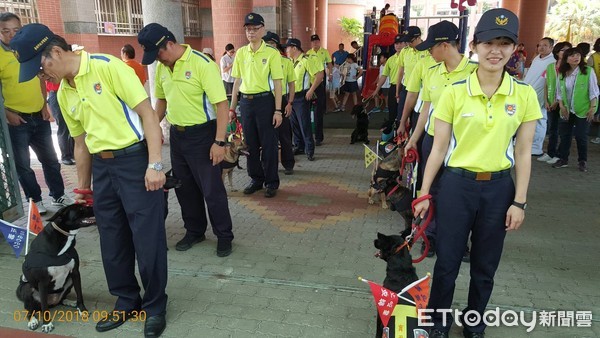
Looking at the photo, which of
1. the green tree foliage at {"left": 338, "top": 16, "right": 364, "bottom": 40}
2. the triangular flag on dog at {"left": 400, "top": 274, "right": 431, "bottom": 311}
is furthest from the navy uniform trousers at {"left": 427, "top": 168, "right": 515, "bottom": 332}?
the green tree foliage at {"left": 338, "top": 16, "right": 364, "bottom": 40}

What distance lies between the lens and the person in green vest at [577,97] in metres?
6.27

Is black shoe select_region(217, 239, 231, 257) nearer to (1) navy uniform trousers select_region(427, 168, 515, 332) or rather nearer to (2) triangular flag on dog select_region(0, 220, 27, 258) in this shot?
(2) triangular flag on dog select_region(0, 220, 27, 258)

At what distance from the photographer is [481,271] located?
2660 mm

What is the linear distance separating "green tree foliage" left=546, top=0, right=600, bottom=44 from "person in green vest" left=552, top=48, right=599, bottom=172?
31.3 m

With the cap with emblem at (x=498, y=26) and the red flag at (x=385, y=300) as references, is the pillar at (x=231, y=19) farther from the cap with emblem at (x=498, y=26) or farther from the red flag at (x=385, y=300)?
the red flag at (x=385, y=300)

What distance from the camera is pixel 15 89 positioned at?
460cm

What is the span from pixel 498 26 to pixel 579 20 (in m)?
38.6

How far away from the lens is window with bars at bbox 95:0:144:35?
46.4 feet

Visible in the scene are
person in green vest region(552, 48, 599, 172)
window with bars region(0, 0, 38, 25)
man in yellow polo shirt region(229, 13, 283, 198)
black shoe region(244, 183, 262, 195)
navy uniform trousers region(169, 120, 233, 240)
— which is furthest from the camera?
window with bars region(0, 0, 38, 25)

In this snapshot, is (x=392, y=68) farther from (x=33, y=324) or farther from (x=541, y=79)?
(x=33, y=324)

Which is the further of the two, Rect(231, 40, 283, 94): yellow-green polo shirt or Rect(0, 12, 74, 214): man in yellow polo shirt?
Rect(231, 40, 283, 94): yellow-green polo shirt

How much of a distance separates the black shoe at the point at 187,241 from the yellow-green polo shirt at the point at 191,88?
3.96ft

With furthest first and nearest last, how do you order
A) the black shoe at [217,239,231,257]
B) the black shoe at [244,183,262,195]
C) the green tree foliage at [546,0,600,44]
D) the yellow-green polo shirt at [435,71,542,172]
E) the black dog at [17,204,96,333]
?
the green tree foliage at [546,0,600,44] < the black shoe at [244,183,262,195] < the black shoe at [217,239,231,257] < the black dog at [17,204,96,333] < the yellow-green polo shirt at [435,71,542,172]

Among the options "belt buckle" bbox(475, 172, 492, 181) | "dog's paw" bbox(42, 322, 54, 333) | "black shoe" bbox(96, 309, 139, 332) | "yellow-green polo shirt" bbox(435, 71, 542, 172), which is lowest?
"dog's paw" bbox(42, 322, 54, 333)
